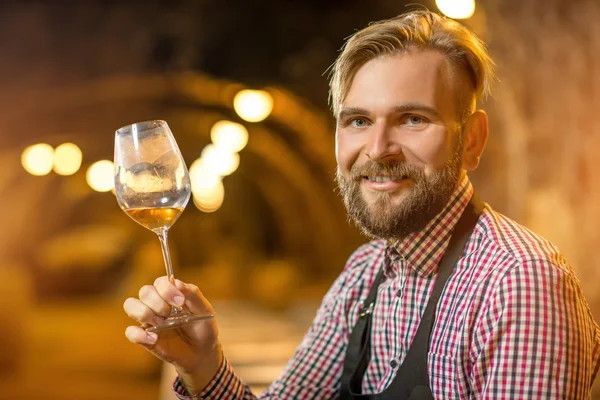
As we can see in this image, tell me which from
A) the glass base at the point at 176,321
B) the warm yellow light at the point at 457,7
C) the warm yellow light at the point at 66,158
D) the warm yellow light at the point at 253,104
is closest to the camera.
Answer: the glass base at the point at 176,321

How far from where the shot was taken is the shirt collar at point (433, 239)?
2.00m

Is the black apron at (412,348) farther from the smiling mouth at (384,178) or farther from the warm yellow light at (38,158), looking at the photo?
the warm yellow light at (38,158)

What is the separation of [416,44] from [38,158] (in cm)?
718

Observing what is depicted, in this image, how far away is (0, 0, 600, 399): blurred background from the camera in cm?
473

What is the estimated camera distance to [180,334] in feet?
6.26

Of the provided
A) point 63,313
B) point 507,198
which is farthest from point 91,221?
Result: point 507,198

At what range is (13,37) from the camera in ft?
23.9

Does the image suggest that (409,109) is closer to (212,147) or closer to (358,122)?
(358,122)

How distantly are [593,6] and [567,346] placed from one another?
11.0ft

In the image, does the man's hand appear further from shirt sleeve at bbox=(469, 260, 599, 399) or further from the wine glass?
shirt sleeve at bbox=(469, 260, 599, 399)

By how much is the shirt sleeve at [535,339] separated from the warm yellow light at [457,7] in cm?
303

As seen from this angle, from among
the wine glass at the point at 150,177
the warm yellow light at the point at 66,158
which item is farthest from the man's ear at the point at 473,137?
the warm yellow light at the point at 66,158

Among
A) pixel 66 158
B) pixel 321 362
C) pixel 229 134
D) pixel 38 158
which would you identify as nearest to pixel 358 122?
pixel 321 362

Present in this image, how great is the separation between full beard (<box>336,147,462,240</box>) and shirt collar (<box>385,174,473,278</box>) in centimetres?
2
